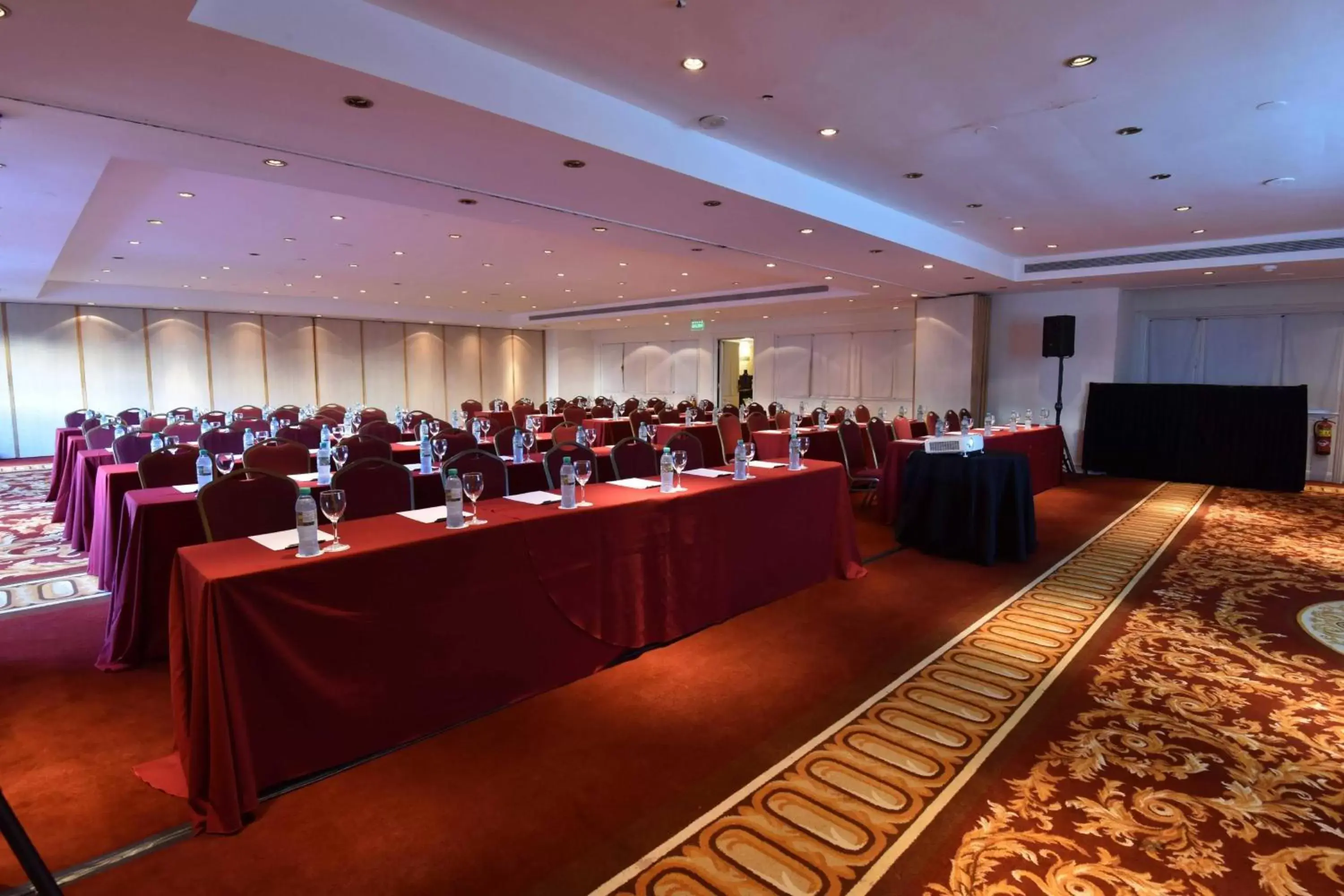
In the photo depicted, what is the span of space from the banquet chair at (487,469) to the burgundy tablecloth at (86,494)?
3.27 m

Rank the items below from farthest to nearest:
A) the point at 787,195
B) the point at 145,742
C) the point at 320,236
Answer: the point at 320,236 → the point at 787,195 → the point at 145,742

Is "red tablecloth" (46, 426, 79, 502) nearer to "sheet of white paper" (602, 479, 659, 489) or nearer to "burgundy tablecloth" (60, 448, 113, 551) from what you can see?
"burgundy tablecloth" (60, 448, 113, 551)

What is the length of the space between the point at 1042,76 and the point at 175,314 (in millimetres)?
15380

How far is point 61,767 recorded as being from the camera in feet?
8.25

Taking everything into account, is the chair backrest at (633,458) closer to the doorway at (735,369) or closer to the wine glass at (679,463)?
the wine glass at (679,463)

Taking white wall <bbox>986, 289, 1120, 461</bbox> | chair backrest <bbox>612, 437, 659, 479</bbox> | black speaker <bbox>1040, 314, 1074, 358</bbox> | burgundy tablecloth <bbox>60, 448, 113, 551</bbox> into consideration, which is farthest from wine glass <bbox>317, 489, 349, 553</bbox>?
white wall <bbox>986, 289, 1120, 461</bbox>

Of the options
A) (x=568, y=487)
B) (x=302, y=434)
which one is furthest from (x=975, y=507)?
(x=302, y=434)

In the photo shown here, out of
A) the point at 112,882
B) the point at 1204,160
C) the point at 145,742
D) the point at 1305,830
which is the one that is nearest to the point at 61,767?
the point at 145,742

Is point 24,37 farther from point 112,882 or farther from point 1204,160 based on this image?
point 1204,160

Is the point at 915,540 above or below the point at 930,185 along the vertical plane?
below

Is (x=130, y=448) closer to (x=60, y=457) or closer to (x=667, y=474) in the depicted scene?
(x=60, y=457)

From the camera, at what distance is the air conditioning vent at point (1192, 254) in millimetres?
7703

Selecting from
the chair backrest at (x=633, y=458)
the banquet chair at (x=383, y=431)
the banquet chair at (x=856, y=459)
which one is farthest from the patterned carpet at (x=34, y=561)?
the banquet chair at (x=856, y=459)

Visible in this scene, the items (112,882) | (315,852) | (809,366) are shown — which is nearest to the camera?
(112,882)
